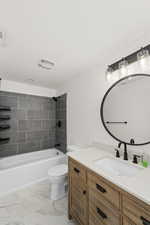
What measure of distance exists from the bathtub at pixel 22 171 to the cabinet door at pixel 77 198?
46.0 inches

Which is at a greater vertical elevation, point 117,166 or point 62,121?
point 62,121

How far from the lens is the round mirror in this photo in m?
1.33

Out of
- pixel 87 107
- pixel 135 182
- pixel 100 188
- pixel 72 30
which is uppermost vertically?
pixel 72 30

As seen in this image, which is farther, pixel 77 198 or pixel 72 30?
pixel 77 198

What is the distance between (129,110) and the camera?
1.47m

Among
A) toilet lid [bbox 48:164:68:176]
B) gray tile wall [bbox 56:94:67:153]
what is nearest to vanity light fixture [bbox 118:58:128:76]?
gray tile wall [bbox 56:94:67:153]

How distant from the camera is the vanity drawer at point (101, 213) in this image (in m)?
0.89

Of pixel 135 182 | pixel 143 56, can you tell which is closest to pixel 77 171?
pixel 135 182

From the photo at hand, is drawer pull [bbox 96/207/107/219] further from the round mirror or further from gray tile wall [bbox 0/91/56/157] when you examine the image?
gray tile wall [bbox 0/91/56/157]

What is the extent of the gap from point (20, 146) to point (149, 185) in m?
2.76

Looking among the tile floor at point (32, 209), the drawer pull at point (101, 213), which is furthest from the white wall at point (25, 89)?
the drawer pull at point (101, 213)

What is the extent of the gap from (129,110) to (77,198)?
4.18ft

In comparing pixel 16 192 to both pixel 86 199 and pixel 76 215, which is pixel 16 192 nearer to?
pixel 76 215

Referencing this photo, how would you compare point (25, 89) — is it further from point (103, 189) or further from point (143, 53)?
point (103, 189)
